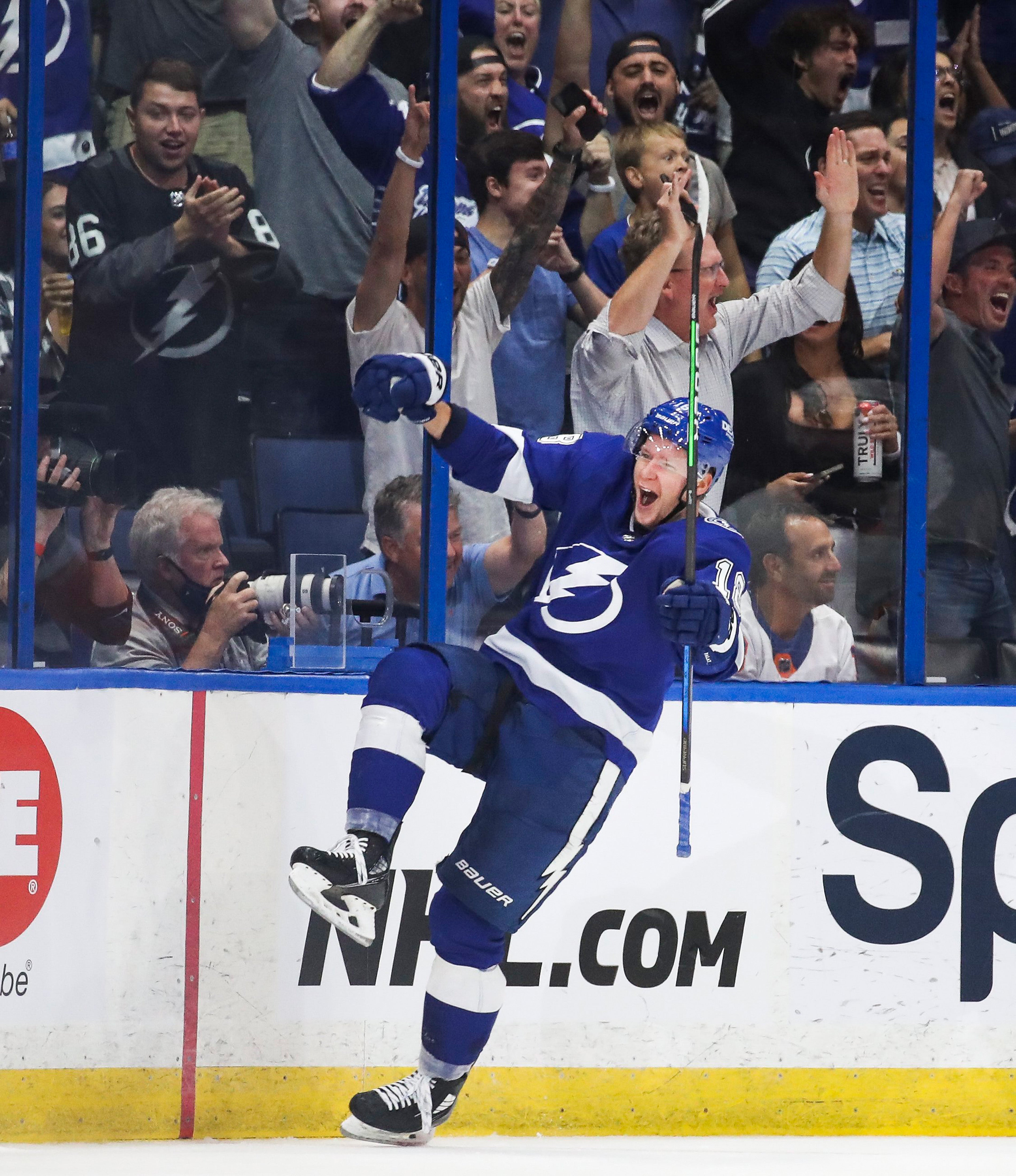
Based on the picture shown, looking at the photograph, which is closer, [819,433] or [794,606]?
[794,606]

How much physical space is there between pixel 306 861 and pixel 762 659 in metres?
1.52

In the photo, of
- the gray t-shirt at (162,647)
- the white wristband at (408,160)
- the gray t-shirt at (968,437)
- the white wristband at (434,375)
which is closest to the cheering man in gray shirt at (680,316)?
the gray t-shirt at (968,437)

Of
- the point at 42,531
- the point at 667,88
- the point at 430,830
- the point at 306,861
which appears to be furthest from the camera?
the point at 667,88

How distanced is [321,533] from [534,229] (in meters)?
0.93

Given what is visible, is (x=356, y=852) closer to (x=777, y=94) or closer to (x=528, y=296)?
(x=528, y=296)

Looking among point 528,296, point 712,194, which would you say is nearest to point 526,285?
point 528,296

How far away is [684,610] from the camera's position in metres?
2.55

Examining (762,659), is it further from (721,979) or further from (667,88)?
(667,88)

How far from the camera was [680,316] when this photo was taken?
367 cm

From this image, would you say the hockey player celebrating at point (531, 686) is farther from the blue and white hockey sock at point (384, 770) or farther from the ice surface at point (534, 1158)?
the ice surface at point (534, 1158)

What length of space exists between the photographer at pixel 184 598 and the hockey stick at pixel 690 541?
Result: 1.16 m

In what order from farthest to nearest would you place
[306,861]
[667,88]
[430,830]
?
[667,88] → [430,830] → [306,861]

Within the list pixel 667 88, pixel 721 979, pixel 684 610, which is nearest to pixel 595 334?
pixel 667 88

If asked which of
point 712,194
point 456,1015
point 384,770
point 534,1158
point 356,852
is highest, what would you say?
point 712,194
